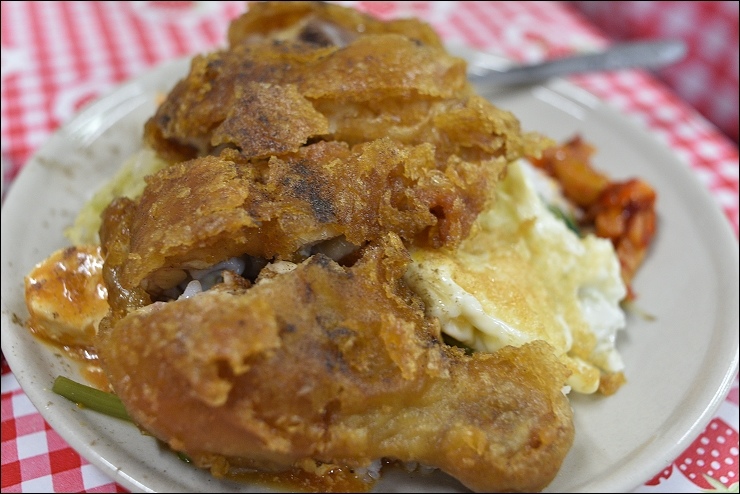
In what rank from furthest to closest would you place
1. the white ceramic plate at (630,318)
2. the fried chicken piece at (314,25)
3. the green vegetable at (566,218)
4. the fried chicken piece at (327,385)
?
the green vegetable at (566,218), the fried chicken piece at (314,25), the white ceramic plate at (630,318), the fried chicken piece at (327,385)

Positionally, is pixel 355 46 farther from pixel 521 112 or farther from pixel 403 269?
pixel 521 112

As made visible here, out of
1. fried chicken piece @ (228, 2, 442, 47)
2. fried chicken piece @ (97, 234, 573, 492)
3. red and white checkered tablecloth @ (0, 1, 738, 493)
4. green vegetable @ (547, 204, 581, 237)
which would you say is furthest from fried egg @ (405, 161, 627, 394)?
red and white checkered tablecloth @ (0, 1, 738, 493)

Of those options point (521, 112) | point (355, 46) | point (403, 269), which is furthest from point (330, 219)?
point (521, 112)

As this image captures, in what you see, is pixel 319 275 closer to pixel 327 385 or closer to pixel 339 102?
pixel 327 385

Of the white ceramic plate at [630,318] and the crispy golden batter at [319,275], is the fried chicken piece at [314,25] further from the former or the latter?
the white ceramic plate at [630,318]

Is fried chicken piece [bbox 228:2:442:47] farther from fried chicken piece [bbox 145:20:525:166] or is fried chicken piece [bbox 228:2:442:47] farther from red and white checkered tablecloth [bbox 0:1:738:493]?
red and white checkered tablecloth [bbox 0:1:738:493]

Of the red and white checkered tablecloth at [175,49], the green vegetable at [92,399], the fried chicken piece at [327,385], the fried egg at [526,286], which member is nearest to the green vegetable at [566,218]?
the fried egg at [526,286]
